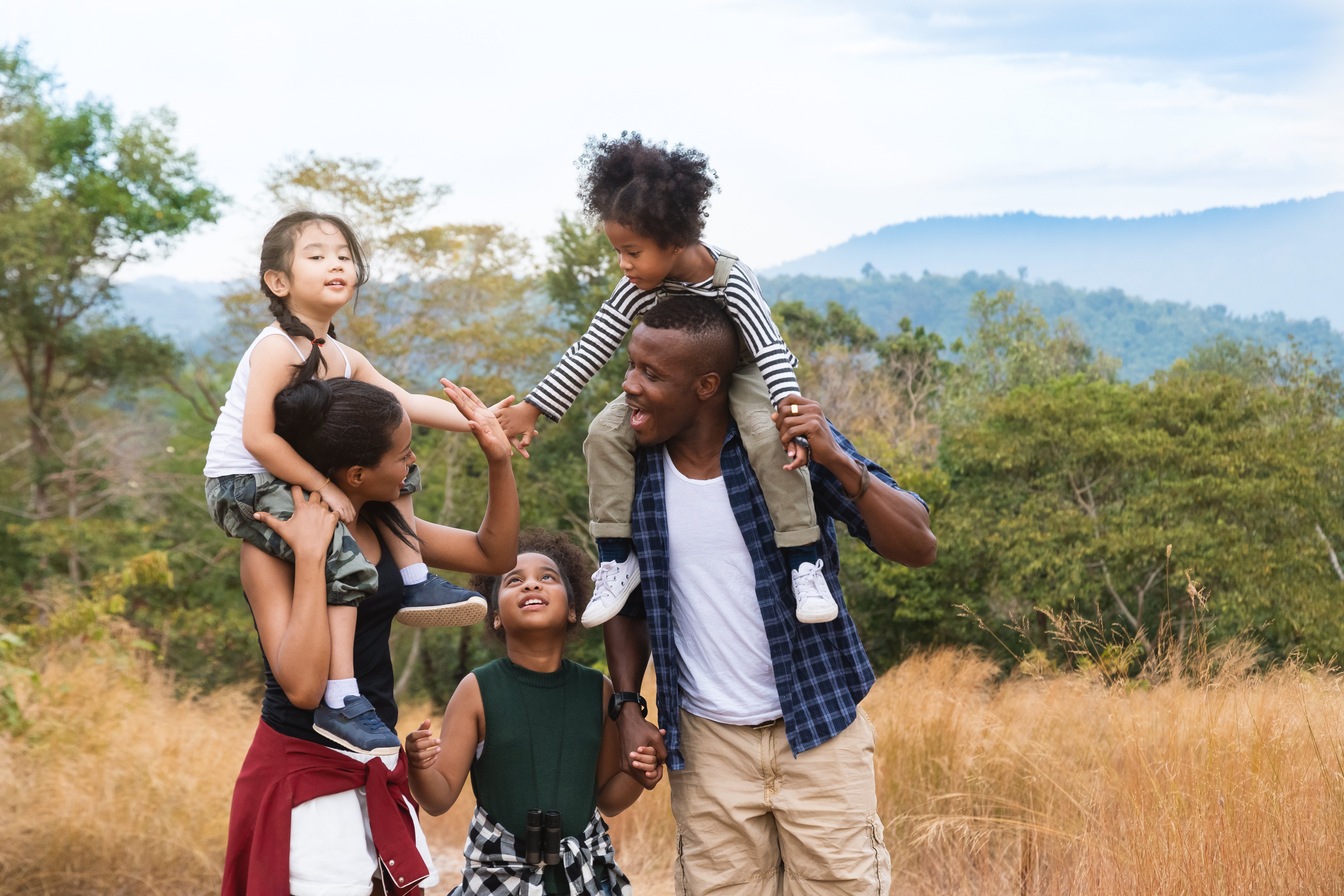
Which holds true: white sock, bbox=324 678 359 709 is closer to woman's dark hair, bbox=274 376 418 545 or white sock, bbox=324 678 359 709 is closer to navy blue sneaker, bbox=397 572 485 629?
navy blue sneaker, bbox=397 572 485 629

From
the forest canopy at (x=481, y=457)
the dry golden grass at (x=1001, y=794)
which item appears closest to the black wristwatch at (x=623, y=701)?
the dry golden grass at (x=1001, y=794)

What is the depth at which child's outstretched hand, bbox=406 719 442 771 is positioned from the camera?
2.41m

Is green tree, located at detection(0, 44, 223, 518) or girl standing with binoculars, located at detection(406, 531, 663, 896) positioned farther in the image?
green tree, located at detection(0, 44, 223, 518)

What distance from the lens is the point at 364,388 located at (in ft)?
7.09

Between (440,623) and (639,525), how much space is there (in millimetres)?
512

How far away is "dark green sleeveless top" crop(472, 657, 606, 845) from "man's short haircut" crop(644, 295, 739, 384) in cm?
81

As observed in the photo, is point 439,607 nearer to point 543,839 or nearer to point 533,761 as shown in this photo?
point 533,761

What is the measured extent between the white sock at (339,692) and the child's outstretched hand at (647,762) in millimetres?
678

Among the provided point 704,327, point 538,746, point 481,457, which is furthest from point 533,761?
point 481,457

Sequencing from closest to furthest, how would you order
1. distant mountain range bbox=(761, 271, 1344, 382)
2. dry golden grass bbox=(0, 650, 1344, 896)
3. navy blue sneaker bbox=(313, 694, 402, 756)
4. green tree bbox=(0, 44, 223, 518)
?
navy blue sneaker bbox=(313, 694, 402, 756)
dry golden grass bbox=(0, 650, 1344, 896)
green tree bbox=(0, 44, 223, 518)
distant mountain range bbox=(761, 271, 1344, 382)

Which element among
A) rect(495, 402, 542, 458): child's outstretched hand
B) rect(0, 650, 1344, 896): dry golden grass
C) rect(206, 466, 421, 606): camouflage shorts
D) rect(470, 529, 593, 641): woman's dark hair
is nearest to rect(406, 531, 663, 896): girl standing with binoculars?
rect(470, 529, 593, 641): woman's dark hair

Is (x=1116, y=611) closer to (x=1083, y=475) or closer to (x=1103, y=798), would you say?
(x=1083, y=475)

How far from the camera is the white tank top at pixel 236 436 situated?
2182 millimetres

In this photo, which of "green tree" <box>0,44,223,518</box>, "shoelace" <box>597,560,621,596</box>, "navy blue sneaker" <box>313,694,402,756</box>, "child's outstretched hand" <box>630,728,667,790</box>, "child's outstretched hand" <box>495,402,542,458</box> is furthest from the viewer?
"green tree" <box>0,44,223,518</box>
